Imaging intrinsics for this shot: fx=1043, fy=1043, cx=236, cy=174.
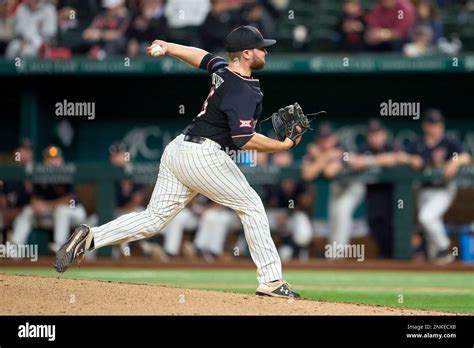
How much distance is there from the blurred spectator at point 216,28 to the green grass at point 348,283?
3687 millimetres

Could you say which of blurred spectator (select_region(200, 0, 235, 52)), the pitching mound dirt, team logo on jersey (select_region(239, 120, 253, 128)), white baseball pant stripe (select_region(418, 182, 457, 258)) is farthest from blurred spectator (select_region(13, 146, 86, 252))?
team logo on jersey (select_region(239, 120, 253, 128))

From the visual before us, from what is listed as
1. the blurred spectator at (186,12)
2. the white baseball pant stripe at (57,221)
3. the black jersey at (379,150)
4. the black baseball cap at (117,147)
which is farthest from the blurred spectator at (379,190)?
the black baseball cap at (117,147)

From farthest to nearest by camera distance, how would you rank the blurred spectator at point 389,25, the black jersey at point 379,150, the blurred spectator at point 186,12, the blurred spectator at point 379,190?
the blurred spectator at point 186,12 → the blurred spectator at point 389,25 → the black jersey at point 379,150 → the blurred spectator at point 379,190

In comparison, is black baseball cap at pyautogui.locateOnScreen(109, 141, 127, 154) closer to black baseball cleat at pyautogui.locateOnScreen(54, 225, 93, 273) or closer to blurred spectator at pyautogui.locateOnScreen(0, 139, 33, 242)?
blurred spectator at pyautogui.locateOnScreen(0, 139, 33, 242)

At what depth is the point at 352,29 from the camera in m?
14.6

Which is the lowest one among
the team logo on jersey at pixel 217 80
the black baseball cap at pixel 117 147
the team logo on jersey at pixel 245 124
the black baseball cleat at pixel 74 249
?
the black baseball cleat at pixel 74 249

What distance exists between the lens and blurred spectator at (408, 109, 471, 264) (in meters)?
12.9

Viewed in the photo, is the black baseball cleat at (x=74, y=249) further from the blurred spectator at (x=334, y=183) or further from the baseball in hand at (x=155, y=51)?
the blurred spectator at (x=334, y=183)

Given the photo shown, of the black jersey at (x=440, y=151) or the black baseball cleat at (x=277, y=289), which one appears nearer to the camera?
the black baseball cleat at (x=277, y=289)

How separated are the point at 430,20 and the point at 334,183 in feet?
9.31

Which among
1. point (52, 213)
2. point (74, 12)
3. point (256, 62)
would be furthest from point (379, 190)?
point (256, 62)

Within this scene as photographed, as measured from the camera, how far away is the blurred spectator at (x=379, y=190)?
43.3 ft
